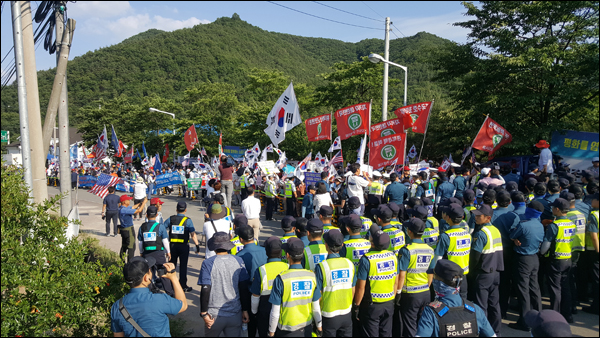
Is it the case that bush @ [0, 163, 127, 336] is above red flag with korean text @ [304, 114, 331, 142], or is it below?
below

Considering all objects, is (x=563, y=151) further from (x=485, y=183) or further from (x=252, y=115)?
(x=252, y=115)

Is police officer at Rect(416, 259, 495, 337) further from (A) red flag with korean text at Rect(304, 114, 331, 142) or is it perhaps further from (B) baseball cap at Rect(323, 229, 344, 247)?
(A) red flag with korean text at Rect(304, 114, 331, 142)

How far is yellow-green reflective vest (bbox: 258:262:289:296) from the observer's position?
424 centimetres

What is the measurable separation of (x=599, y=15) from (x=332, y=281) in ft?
11.9

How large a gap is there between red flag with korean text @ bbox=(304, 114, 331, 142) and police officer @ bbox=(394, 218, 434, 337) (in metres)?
9.18

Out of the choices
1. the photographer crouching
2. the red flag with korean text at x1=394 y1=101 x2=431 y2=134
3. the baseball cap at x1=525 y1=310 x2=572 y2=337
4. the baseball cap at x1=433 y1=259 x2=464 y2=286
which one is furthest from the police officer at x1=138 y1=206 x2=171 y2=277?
the red flag with korean text at x1=394 y1=101 x2=431 y2=134

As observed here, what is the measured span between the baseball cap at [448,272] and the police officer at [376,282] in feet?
2.77

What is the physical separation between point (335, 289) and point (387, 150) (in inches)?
280

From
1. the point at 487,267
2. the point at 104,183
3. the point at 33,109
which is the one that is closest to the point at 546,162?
the point at 487,267

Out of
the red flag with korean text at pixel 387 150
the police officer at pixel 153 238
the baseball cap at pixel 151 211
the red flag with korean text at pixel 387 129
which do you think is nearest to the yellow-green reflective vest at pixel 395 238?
the police officer at pixel 153 238

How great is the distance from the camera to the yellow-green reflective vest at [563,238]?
17.7ft

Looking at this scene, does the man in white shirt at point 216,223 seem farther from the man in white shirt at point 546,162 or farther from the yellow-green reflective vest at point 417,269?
the man in white shirt at point 546,162

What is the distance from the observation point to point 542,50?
33.6 ft

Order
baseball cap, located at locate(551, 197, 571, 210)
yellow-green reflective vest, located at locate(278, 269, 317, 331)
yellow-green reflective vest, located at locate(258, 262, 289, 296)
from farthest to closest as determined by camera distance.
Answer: baseball cap, located at locate(551, 197, 571, 210) → yellow-green reflective vest, located at locate(258, 262, 289, 296) → yellow-green reflective vest, located at locate(278, 269, 317, 331)
